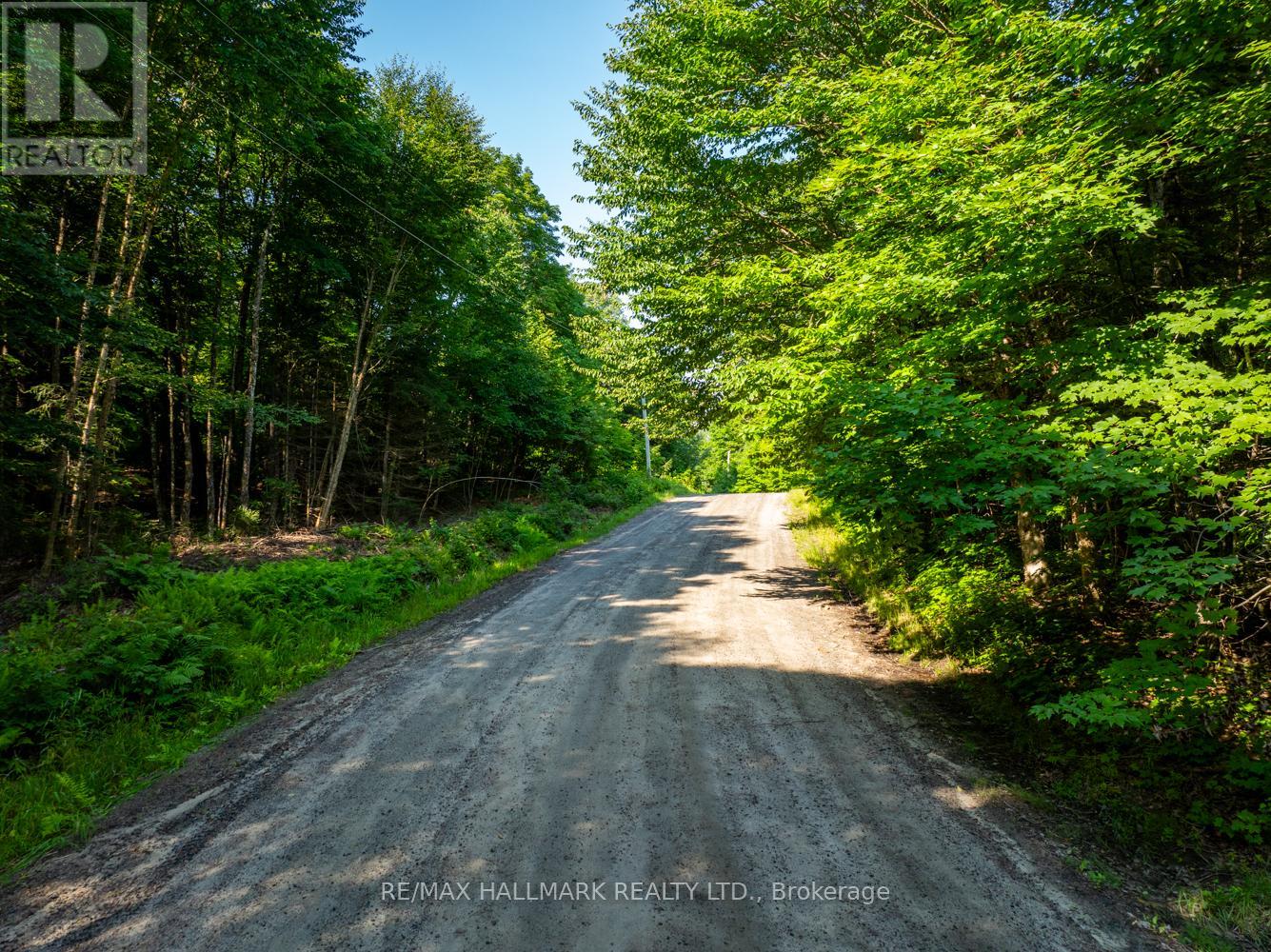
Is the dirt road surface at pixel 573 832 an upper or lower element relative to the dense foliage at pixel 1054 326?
lower

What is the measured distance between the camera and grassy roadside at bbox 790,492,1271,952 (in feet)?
7.68

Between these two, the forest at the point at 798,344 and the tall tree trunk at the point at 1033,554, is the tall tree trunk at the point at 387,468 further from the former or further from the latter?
the tall tree trunk at the point at 1033,554

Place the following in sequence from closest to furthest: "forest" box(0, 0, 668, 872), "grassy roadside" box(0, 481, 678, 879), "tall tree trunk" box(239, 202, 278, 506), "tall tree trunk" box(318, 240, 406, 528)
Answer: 1. "grassy roadside" box(0, 481, 678, 879)
2. "forest" box(0, 0, 668, 872)
3. "tall tree trunk" box(239, 202, 278, 506)
4. "tall tree trunk" box(318, 240, 406, 528)

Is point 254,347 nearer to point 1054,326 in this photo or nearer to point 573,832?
point 573,832

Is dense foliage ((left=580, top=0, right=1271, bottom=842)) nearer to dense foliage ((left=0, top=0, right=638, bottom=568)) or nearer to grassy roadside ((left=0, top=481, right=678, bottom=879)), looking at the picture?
grassy roadside ((left=0, top=481, right=678, bottom=879))

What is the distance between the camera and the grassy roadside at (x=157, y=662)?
3.43 metres

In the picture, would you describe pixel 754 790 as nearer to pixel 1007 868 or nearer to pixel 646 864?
pixel 646 864

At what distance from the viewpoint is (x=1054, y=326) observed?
5770mm

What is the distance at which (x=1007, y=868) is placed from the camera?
263 centimetres

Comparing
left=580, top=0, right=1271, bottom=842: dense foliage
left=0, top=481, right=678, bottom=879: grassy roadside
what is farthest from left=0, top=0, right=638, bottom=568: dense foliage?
left=580, top=0, right=1271, bottom=842: dense foliage

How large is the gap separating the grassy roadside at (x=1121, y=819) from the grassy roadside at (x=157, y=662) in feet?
20.1

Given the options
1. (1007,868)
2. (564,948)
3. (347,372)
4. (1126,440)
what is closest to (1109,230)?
(1126,440)

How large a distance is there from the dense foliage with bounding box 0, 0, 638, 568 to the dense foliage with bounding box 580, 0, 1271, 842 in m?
7.80

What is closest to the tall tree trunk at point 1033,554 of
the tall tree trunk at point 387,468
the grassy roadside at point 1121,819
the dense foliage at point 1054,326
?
the dense foliage at point 1054,326
